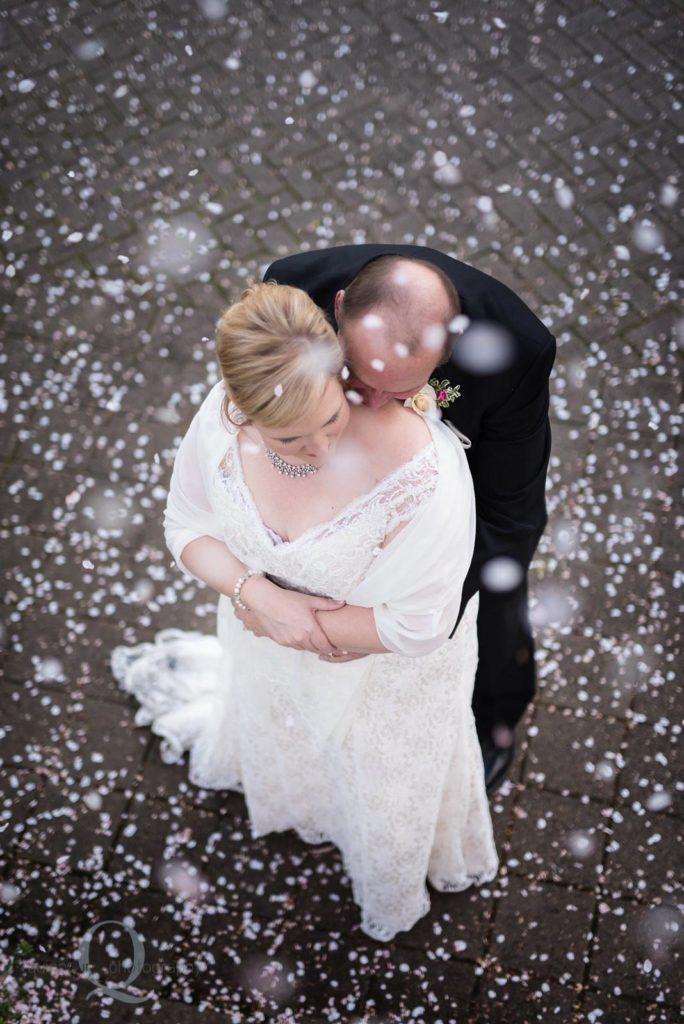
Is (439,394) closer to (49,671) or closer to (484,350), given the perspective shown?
(484,350)

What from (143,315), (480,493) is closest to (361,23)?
(143,315)

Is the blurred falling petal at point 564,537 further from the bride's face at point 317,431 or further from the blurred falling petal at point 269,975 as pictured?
the bride's face at point 317,431

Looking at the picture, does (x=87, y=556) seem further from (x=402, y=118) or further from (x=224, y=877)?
(x=402, y=118)

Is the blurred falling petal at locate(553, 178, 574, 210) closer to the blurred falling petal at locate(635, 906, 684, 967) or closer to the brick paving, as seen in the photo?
the brick paving

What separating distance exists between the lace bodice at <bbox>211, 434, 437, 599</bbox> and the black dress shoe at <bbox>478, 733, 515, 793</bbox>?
1.61 m

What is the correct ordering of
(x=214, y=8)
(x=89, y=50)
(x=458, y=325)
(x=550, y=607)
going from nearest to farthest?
(x=458, y=325) < (x=550, y=607) < (x=89, y=50) < (x=214, y=8)

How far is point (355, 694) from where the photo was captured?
2.81 m

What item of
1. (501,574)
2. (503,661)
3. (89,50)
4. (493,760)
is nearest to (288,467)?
(501,574)

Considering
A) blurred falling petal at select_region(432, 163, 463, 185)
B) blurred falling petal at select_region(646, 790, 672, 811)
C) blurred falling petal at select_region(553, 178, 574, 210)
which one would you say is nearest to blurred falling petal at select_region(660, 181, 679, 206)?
blurred falling petal at select_region(553, 178, 574, 210)

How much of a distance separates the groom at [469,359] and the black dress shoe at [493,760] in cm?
80

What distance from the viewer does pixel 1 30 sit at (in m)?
6.84

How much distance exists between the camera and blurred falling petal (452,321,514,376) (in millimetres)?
2242

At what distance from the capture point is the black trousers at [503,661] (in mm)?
3238

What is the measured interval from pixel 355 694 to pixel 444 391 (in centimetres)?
103
